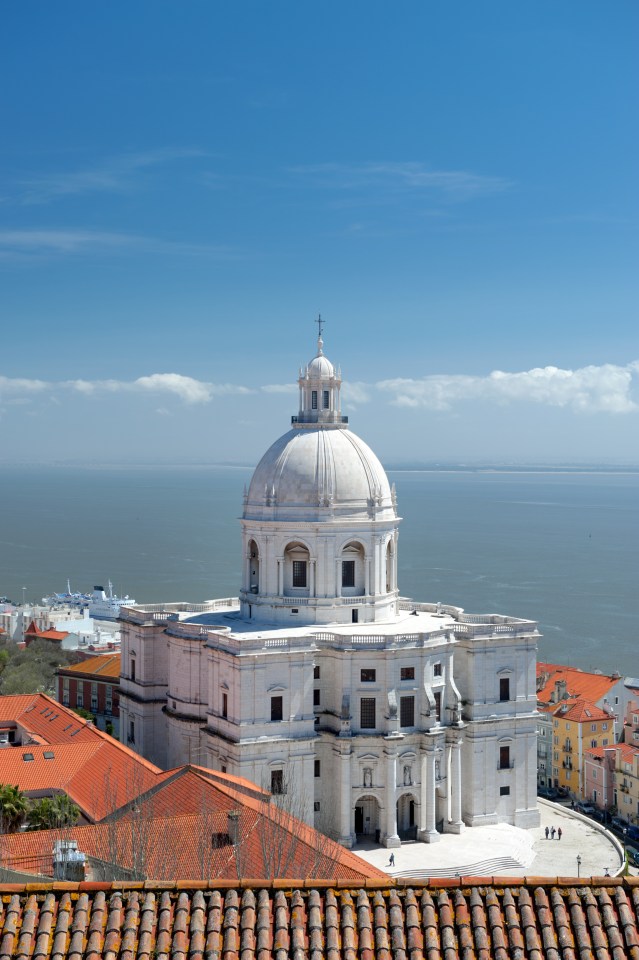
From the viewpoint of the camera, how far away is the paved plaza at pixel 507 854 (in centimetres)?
3772

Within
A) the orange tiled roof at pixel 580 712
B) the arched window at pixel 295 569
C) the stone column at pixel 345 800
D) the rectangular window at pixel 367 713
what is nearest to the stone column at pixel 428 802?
the rectangular window at pixel 367 713

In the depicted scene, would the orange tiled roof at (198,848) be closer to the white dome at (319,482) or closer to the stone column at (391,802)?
the stone column at (391,802)

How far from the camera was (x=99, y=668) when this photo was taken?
65.1 metres

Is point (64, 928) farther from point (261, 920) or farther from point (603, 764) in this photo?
point (603, 764)

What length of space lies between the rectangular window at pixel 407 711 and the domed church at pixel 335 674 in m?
0.06

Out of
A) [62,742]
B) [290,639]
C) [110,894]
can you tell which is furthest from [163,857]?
[62,742]

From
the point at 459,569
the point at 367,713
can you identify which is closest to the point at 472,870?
the point at 367,713

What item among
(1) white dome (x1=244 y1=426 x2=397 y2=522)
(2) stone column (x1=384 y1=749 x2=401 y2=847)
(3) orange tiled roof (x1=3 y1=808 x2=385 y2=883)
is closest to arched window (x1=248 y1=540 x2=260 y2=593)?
(1) white dome (x1=244 y1=426 x2=397 y2=522)

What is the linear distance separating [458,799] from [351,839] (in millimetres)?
4293

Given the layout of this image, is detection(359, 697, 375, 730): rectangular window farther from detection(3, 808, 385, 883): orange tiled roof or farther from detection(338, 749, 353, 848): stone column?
detection(3, 808, 385, 883): orange tiled roof

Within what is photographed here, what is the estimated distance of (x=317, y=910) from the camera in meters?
12.0

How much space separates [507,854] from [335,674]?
8.11 meters

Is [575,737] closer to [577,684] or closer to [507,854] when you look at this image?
[577,684]

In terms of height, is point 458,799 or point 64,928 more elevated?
point 64,928
